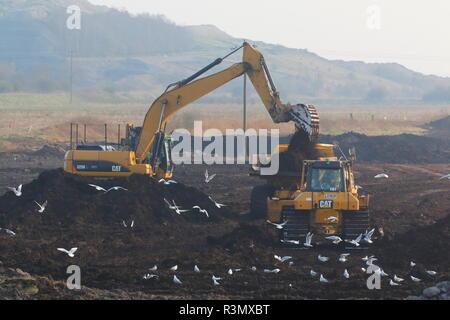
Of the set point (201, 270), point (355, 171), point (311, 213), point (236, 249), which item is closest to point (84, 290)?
point (201, 270)

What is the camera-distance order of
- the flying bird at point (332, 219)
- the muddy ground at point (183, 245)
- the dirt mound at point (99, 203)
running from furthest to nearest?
the dirt mound at point (99, 203) → the flying bird at point (332, 219) → the muddy ground at point (183, 245)

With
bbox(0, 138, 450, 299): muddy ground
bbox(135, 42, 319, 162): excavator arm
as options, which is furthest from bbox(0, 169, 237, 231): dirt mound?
bbox(135, 42, 319, 162): excavator arm

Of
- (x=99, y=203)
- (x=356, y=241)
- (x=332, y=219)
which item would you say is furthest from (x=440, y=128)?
(x=356, y=241)

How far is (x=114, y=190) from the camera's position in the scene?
31.3 m

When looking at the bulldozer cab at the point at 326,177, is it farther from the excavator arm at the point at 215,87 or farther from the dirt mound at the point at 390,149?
the dirt mound at the point at 390,149

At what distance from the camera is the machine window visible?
24844 millimetres

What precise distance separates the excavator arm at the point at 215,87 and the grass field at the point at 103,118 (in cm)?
955

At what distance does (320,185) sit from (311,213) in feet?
2.54

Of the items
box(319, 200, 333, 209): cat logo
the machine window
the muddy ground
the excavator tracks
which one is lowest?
the muddy ground

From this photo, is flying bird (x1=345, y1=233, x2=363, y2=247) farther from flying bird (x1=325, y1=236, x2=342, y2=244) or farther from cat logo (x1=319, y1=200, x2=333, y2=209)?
cat logo (x1=319, y1=200, x2=333, y2=209)

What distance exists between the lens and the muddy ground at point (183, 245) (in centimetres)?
1945

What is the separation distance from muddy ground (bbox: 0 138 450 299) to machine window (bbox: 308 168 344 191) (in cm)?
160

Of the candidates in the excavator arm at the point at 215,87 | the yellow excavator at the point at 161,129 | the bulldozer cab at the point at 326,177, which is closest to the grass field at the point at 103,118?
the yellow excavator at the point at 161,129
